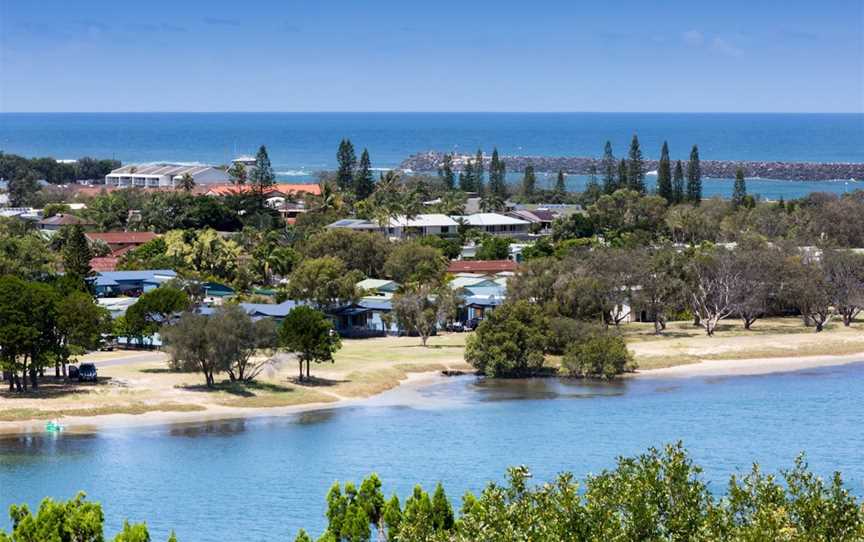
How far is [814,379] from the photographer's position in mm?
59000

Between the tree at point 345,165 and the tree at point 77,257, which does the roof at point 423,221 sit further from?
the tree at point 77,257

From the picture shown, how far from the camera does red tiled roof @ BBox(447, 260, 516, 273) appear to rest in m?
83.7

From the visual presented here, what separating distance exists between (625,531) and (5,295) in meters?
32.7

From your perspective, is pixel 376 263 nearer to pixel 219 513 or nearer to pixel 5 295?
pixel 5 295

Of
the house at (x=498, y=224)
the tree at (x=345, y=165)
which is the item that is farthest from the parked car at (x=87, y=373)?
the tree at (x=345, y=165)

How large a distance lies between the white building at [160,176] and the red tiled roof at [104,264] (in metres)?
55.3

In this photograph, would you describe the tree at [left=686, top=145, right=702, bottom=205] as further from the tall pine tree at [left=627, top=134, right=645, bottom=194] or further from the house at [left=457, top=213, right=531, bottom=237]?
the house at [left=457, top=213, right=531, bottom=237]

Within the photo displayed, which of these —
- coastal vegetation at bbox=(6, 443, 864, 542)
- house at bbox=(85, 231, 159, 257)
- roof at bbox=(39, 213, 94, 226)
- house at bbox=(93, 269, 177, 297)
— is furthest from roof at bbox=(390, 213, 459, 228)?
coastal vegetation at bbox=(6, 443, 864, 542)

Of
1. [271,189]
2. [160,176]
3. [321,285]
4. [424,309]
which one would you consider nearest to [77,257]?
[321,285]

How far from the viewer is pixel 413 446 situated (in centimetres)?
4606

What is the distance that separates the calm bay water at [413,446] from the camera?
1564 inches

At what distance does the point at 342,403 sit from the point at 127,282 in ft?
84.6

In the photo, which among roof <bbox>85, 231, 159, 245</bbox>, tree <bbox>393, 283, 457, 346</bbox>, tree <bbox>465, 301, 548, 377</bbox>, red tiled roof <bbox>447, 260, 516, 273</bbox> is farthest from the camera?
roof <bbox>85, 231, 159, 245</bbox>

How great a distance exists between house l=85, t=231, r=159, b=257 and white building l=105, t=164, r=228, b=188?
153 ft
